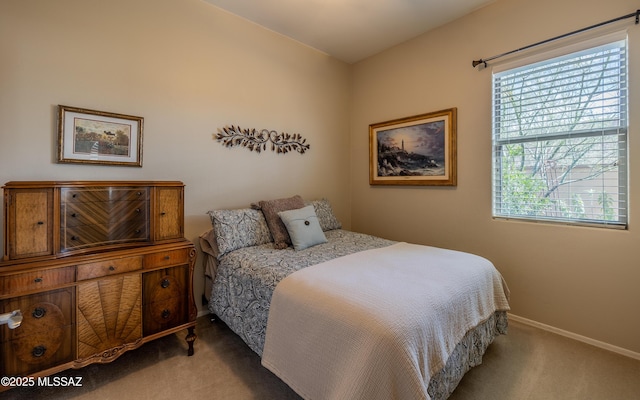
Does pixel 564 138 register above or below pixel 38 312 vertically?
above

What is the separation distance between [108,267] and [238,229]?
3.07 feet

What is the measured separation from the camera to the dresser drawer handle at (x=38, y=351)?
1.48 m

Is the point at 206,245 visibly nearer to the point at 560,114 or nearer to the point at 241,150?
the point at 241,150

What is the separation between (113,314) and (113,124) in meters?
1.40

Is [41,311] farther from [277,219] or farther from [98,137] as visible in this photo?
[277,219]

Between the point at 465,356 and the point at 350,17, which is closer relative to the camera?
the point at 465,356

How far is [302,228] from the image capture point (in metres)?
2.49

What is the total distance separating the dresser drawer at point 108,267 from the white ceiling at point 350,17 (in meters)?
2.38

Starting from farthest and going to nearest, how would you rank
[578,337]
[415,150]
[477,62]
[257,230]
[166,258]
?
1. [415,150]
2. [477,62]
3. [257,230]
4. [578,337]
5. [166,258]

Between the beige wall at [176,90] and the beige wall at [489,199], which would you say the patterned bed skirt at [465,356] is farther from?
the beige wall at [176,90]

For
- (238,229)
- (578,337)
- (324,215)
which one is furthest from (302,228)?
(578,337)

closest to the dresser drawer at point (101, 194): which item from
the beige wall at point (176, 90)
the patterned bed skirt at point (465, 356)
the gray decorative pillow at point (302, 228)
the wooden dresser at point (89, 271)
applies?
the wooden dresser at point (89, 271)

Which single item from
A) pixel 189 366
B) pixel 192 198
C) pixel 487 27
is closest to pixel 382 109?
pixel 487 27

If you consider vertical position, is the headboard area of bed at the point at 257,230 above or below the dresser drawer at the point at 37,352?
above
